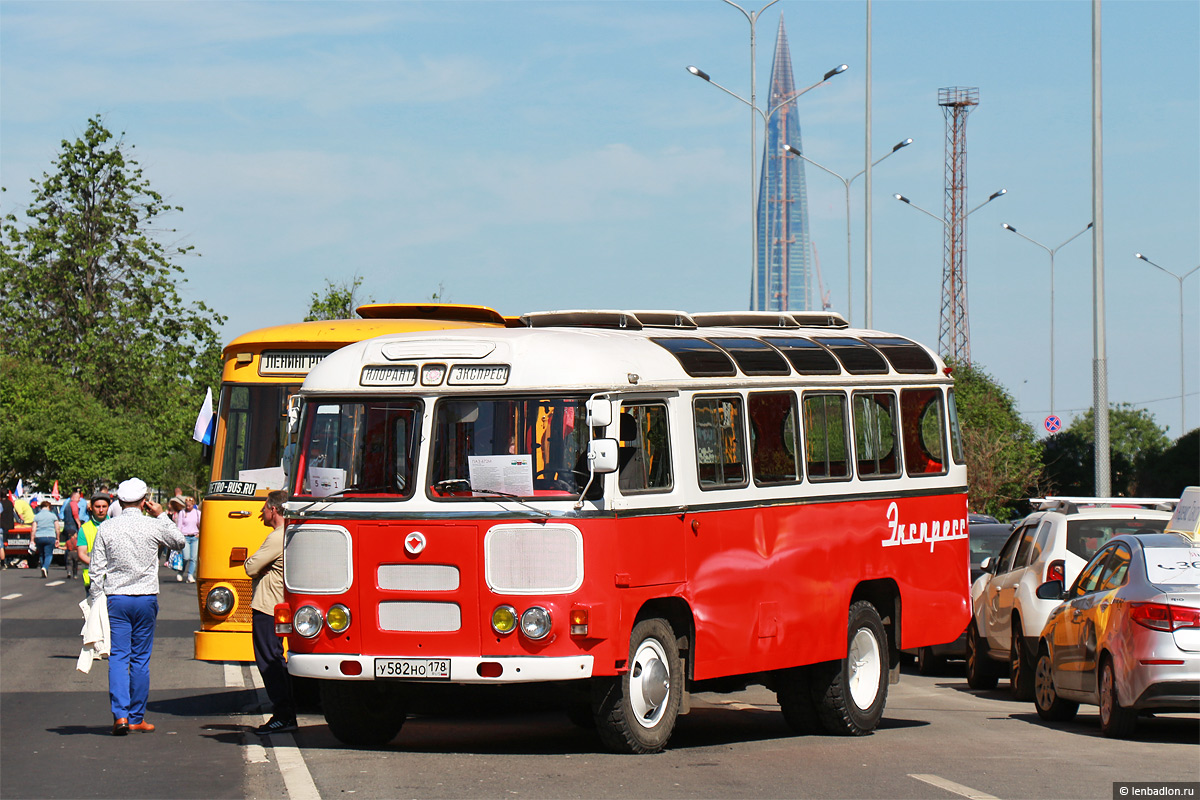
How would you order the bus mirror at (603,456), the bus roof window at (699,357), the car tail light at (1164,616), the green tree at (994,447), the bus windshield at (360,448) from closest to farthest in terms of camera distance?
the bus mirror at (603,456), the bus windshield at (360,448), the bus roof window at (699,357), the car tail light at (1164,616), the green tree at (994,447)

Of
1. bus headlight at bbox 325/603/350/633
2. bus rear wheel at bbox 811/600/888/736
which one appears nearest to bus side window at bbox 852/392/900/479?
bus rear wheel at bbox 811/600/888/736

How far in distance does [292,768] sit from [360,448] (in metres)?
2.12

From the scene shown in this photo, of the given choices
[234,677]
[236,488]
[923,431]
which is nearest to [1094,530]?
[923,431]

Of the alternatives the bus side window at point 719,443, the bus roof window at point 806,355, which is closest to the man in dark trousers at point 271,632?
the bus side window at point 719,443

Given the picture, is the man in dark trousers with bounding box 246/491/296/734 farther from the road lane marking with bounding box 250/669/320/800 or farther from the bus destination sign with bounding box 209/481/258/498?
the bus destination sign with bounding box 209/481/258/498

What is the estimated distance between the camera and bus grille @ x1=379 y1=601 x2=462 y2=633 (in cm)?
1112

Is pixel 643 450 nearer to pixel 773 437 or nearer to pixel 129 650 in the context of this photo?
pixel 773 437

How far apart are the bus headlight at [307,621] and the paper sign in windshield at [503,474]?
139cm

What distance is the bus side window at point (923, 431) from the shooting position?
46.8 feet

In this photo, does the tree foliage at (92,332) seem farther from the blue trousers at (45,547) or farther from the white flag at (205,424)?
the white flag at (205,424)

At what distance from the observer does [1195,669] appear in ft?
39.8

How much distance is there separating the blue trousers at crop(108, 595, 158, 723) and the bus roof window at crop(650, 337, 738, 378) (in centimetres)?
424

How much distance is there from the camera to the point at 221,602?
1440cm

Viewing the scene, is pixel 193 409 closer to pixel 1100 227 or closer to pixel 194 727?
pixel 1100 227
